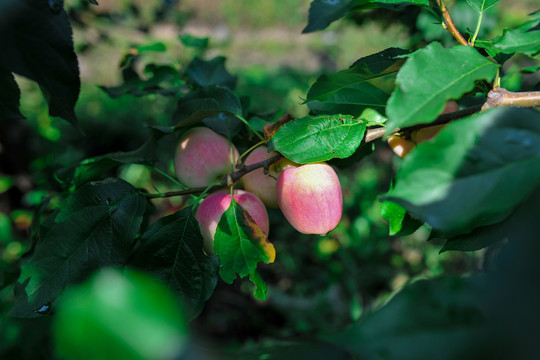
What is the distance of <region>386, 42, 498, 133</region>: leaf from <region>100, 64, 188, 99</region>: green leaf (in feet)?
1.79

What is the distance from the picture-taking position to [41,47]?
17.4 inches

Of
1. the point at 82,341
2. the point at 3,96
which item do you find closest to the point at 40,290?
the point at 3,96

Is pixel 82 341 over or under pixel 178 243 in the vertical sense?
over

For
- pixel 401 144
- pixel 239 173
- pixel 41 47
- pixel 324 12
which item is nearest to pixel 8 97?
pixel 41 47

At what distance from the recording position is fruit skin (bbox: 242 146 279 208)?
625 mm

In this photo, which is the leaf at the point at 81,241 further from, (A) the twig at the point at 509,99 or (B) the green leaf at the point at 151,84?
(A) the twig at the point at 509,99

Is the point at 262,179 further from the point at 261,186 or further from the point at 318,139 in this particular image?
the point at 318,139

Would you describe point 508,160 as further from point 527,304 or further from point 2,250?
point 2,250

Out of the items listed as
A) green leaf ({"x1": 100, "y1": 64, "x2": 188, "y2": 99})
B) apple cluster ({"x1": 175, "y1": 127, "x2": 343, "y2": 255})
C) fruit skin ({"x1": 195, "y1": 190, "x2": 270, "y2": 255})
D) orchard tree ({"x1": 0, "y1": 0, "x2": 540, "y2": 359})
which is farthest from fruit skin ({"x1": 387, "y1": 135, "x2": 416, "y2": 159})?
green leaf ({"x1": 100, "y1": 64, "x2": 188, "y2": 99})

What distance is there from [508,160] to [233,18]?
6368mm

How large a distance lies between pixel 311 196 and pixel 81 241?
31 centimetres

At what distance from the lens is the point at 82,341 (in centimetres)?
14

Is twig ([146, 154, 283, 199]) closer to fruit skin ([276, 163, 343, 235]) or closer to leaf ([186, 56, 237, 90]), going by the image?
fruit skin ([276, 163, 343, 235])

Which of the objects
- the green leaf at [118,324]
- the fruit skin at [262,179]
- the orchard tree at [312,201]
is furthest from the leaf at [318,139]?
the green leaf at [118,324]
